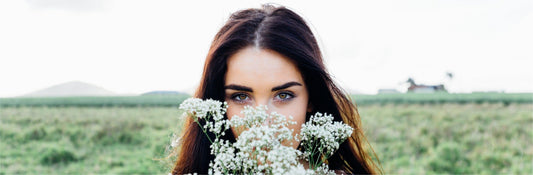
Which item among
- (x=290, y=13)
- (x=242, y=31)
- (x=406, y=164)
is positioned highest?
(x=290, y=13)

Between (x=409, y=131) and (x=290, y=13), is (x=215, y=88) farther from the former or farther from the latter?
(x=409, y=131)

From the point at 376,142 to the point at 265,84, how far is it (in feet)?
31.5

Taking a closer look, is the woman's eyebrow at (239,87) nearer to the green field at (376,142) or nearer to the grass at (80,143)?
the green field at (376,142)

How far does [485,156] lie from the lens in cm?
855

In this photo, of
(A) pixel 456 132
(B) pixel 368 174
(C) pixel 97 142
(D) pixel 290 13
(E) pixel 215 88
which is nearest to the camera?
(E) pixel 215 88

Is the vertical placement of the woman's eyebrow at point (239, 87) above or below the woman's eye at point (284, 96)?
above

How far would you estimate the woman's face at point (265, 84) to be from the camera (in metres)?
1.70

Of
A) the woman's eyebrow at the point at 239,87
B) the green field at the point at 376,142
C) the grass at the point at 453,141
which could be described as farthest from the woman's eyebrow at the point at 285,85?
the grass at the point at 453,141

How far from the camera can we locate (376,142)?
10.6m

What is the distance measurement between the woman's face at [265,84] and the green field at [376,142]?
16.6 feet

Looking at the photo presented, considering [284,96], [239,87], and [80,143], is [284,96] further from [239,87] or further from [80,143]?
[80,143]

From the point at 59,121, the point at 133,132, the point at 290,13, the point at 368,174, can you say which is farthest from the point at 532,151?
the point at 59,121

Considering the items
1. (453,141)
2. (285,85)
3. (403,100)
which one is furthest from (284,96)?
(403,100)

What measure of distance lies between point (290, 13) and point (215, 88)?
0.68 m
